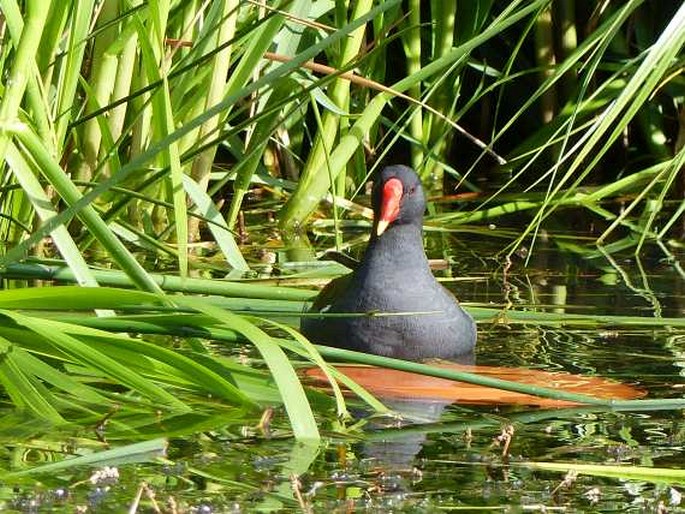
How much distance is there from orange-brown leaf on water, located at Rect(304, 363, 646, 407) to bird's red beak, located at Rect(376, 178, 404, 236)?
2.22ft

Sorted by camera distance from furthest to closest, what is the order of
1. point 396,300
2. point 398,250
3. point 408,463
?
Answer: point 398,250 < point 396,300 < point 408,463

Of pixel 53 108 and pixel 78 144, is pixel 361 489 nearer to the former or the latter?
pixel 53 108

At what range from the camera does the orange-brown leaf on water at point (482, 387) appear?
11.8ft

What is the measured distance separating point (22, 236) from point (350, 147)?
135cm

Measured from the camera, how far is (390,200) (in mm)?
4586

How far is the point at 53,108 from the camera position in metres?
4.32

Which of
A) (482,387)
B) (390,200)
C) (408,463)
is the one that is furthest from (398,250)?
(408,463)

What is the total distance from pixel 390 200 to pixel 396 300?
31cm

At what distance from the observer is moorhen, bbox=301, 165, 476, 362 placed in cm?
428

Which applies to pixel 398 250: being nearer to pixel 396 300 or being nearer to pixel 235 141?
pixel 396 300

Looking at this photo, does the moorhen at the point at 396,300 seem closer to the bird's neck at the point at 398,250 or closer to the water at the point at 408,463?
the bird's neck at the point at 398,250

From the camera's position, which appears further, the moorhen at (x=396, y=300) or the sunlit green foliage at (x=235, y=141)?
the moorhen at (x=396, y=300)

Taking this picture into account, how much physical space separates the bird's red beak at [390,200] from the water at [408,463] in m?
0.69

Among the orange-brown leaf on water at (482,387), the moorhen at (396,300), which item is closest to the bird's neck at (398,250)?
the moorhen at (396,300)
